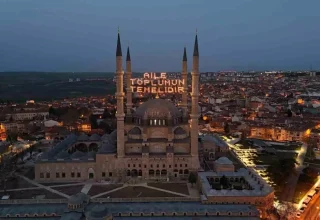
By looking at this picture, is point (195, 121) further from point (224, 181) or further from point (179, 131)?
point (224, 181)

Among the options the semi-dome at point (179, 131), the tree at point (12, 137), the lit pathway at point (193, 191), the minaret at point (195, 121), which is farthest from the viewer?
the tree at point (12, 137)

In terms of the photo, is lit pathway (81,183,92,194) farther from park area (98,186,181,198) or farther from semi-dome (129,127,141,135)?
semi-dome (129,127,141,135)

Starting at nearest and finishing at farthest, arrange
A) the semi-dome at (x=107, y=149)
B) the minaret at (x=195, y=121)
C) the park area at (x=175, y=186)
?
1. the park area at (x=175, y=186)
2. the minaret at (x=195, y=121)
3. the semi-dome at (x=107, y=149)

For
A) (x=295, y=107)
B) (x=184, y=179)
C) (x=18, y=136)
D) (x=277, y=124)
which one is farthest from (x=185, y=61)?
(x=295, y=107)

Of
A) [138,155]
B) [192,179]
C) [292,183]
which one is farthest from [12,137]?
[292,183]

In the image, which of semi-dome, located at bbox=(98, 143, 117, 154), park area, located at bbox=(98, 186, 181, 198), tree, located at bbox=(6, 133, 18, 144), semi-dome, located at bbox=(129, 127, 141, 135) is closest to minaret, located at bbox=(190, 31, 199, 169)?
semi-dome, located at bbox=(129, 127, 141, 135)

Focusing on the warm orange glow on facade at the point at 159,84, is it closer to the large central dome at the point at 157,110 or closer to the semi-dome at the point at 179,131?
the large central dome at the point at 157,110

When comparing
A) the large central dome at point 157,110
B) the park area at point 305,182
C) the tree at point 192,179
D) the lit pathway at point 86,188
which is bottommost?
the lit pathway at point 86,188

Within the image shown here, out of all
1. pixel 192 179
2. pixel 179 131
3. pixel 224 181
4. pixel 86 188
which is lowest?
pixel 86 188

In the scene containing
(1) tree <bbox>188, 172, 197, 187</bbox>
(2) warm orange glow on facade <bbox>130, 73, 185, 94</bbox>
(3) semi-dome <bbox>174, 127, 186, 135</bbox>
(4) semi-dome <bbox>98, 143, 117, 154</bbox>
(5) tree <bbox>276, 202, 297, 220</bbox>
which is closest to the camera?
(5) tree <bbox>276, 202, 297, 220</bbox>

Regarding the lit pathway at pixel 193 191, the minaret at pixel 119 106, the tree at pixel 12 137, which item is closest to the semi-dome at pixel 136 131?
the minaret at pixel 119 106

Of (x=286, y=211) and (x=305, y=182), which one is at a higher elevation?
(x=286, y=211)
